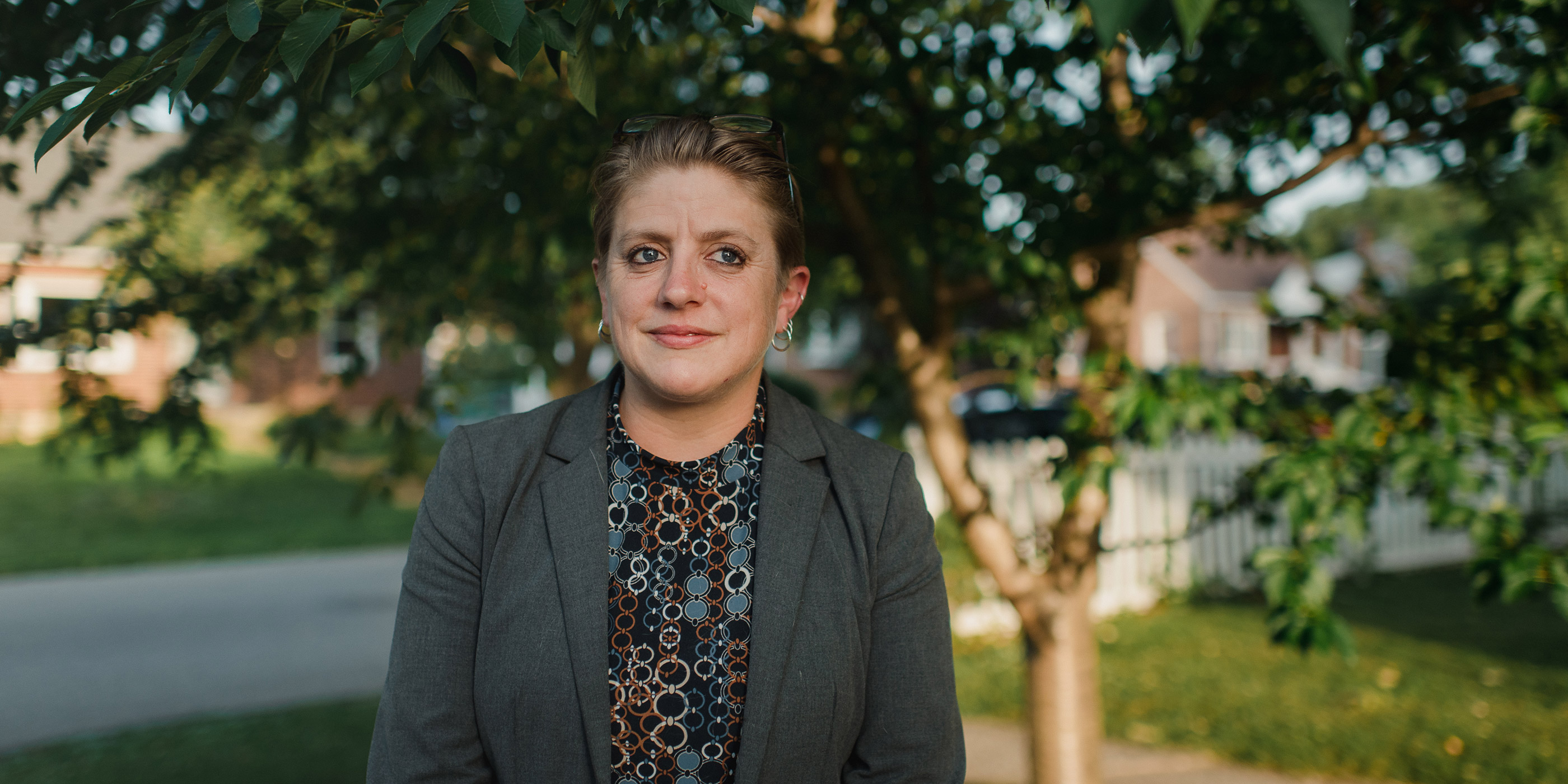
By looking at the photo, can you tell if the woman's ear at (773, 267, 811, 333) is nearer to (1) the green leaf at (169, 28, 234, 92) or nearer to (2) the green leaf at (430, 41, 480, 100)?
(2) the green leaf at (430, 41, 480, 100)

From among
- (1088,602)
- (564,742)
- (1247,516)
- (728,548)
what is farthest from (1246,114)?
(1247,516)

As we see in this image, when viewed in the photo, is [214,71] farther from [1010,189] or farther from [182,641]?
[182,641]

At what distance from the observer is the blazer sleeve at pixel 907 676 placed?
1679mm

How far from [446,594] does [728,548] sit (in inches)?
18.3

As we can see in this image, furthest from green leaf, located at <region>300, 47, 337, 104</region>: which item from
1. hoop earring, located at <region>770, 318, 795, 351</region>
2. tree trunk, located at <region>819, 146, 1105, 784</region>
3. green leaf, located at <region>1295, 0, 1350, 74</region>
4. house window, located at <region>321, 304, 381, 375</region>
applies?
house window, located at <region>321, 304, 381, 375</region>

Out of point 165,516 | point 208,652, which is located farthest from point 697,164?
point 165,516

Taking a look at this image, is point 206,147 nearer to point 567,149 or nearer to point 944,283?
point 567,149

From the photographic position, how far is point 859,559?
1708 mm

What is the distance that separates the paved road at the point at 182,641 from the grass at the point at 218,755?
0.34 meters

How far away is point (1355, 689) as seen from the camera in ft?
19.0

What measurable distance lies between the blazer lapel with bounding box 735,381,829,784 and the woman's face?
173 mm

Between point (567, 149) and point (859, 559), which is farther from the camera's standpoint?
point (567, 149)

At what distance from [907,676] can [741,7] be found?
1097mm

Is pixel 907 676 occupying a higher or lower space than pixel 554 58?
lower
